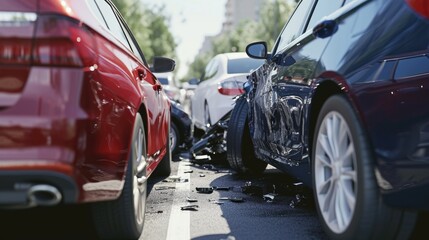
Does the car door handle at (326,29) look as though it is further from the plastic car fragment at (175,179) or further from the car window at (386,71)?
the plastic car fragment at (175,179)

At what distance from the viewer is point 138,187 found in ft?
12.8

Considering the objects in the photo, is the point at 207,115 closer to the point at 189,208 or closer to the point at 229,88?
the point at 229,88

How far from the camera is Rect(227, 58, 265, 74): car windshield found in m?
10.6

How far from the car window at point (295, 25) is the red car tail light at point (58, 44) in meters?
2.40

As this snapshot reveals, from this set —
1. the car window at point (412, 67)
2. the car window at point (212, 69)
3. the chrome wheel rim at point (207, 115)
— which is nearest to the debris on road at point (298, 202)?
the car window at point (412, 67)

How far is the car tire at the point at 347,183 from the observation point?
311 centimetres

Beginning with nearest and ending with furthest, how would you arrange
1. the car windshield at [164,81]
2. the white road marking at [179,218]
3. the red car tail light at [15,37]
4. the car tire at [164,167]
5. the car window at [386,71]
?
the red car tail light at [15,37] → the car window at [386,71] → the white road marking at [179,218] → the car tire at [164,167] → the car windshield at [164,81]

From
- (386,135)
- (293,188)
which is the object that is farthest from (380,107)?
(293,188)

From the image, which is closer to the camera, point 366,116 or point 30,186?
point 30,186

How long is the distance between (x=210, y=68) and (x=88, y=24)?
953 cm

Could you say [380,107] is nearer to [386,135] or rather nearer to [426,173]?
[386,135]

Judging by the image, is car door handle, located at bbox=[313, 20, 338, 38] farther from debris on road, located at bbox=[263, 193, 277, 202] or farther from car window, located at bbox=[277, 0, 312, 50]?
debris on road, located at bbox=[263, 193, 277, 202]

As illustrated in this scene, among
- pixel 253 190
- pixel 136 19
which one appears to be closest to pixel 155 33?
pixel 136 19

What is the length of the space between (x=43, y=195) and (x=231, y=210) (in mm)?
2365
